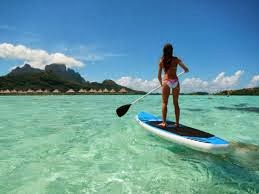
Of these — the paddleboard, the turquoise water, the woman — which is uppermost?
the woman

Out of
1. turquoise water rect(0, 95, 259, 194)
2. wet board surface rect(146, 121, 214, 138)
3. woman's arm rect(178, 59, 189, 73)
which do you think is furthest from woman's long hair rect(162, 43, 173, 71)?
turquoise water rect(0, 95, 259, 194)

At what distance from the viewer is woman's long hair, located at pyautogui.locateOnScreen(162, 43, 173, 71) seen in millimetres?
7617

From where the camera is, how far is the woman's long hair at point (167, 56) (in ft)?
25.0

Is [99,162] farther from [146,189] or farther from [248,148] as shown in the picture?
[248,148]

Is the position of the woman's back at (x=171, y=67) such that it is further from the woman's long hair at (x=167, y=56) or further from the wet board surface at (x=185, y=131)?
the wet board surface at (x=185, y=131)

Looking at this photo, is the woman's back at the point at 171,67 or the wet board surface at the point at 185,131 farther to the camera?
the woman's back at the point at 171,67

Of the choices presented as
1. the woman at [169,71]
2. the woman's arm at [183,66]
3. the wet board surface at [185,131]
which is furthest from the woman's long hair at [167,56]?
the wet board surface at [185,131]

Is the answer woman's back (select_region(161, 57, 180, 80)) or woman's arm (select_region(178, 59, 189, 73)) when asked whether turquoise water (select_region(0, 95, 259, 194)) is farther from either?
woman's arm (select_region(178, 59, 189, 73))

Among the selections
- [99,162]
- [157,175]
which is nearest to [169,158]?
[157,175]

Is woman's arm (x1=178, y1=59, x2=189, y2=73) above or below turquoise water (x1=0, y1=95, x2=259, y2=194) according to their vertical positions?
above

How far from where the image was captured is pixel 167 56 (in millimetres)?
7770

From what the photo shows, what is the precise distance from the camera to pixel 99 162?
21.5 ft

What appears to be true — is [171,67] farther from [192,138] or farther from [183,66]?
[192,138]

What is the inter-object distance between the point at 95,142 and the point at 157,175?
378 cm
